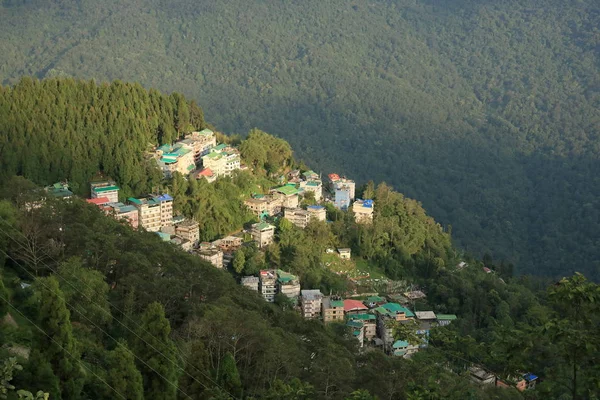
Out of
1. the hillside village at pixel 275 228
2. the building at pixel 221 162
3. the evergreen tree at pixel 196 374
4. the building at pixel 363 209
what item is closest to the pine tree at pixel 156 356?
the evergreen tree at pixel 196 374

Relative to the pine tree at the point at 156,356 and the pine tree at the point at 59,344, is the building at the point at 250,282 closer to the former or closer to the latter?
the pine tree at the point at 156,356

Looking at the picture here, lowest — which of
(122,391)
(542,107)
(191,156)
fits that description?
(542,107)

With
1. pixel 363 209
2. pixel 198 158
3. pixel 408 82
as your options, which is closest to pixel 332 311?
pixel 363 209

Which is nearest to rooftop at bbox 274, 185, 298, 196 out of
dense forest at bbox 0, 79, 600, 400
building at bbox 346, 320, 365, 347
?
dense forest at bbox 0, 79, 600, 400

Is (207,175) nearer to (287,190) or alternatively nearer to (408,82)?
(287,190)

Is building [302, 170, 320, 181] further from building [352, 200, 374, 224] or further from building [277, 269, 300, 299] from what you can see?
building [277, 269, 300, 299]

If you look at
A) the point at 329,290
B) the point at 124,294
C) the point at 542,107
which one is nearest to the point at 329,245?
the point at 329,290

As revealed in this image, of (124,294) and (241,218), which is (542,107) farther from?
(124,294)
